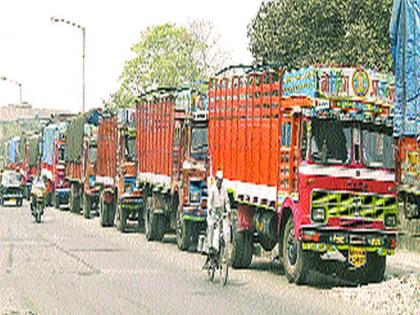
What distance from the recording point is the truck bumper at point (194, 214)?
25438mm

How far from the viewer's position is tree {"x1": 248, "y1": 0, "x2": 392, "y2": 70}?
4100cm

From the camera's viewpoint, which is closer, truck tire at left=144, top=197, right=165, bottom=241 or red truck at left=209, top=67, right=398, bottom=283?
red truck at left=209, top=67, right=398, bottom=283

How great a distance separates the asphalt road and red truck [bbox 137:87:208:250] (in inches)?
28.5

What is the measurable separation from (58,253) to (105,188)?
40.0ft

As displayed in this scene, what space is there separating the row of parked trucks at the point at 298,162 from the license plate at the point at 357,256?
0.05ft

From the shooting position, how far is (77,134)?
151ft

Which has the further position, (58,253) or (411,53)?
(58,253)

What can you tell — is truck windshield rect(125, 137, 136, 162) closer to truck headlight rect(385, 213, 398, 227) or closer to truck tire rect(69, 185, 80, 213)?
truck tire rect(69, 185, 80, 213)

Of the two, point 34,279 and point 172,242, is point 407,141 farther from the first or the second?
point 172,242

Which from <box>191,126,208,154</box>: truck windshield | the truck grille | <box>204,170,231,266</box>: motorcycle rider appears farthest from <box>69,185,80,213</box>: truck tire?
the truck grille

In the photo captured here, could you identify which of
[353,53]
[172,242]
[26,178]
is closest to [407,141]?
[172,242]

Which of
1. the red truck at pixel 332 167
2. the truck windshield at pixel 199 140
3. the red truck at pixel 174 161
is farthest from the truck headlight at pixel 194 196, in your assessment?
the red truck at pixel 332 167

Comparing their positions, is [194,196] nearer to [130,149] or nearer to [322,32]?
[130,149]

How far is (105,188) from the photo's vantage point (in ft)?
123
